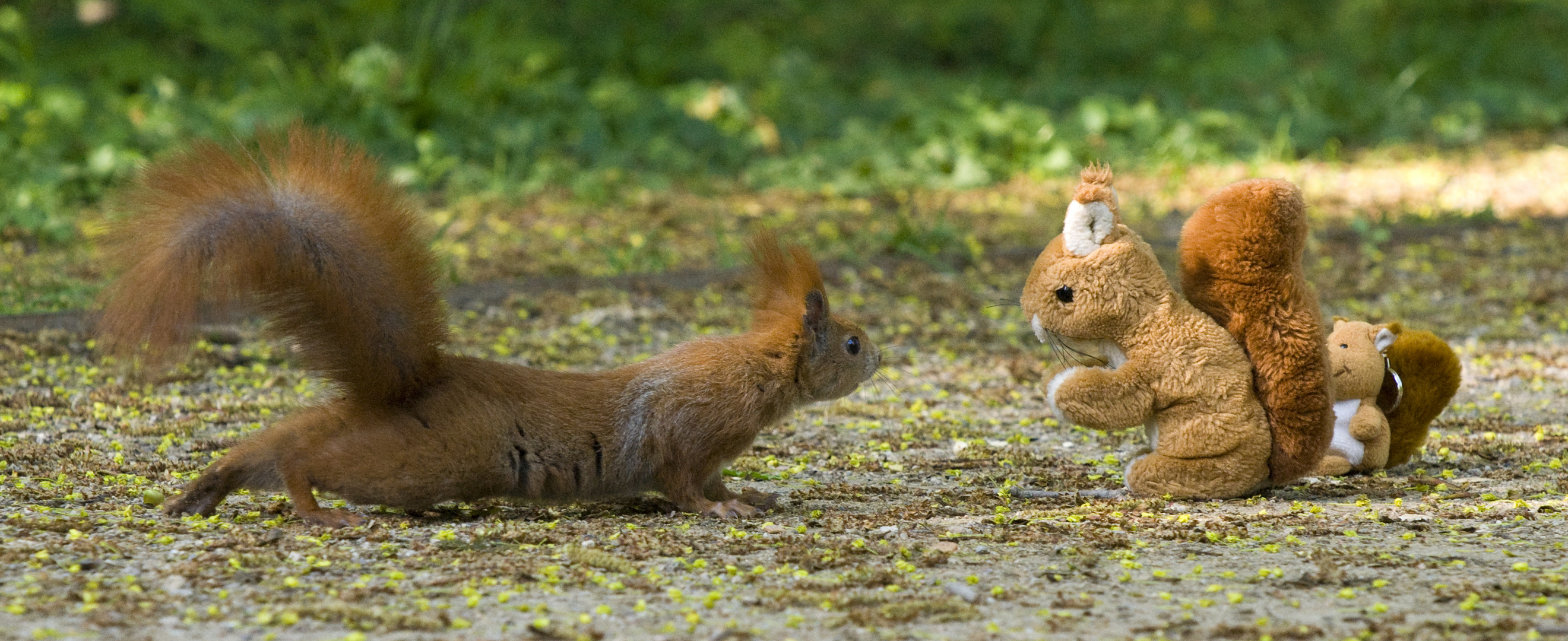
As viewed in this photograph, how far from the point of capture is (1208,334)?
3713mm

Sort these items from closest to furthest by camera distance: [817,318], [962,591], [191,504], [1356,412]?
[962,591] < [191,504] < [817,318] < [1356,412]

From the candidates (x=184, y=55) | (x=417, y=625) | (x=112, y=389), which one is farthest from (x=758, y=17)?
(x=417, y=625)

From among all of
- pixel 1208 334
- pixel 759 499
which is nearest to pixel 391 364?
pixel 759 499

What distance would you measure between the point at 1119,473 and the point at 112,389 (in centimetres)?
324

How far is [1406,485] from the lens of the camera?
399 centimetres

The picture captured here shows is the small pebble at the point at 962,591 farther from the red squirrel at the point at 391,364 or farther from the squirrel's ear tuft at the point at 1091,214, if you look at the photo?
the squirrel's ear tuft at the point at 1091,214

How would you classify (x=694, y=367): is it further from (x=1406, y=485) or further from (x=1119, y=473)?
(x=1406, y=485)

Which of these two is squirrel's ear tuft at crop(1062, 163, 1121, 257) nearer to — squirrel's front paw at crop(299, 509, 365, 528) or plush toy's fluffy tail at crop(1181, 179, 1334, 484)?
plush toy's fluffy tail at crop(1181, 179, 1334, 484)

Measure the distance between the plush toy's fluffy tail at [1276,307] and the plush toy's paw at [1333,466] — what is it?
331 mm

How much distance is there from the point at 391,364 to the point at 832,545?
1.05m

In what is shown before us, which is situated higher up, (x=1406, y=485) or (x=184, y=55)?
(x=184, y=55)

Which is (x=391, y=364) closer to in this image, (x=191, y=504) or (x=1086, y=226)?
(x=191, y=504)

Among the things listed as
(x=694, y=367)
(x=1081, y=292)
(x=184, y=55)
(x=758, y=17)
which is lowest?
(x=694, y=367)

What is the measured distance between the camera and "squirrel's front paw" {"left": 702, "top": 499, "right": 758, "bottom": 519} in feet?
11.9
